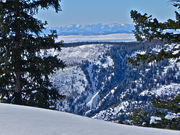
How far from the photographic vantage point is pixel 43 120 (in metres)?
6.70

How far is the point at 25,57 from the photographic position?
18.4 meters

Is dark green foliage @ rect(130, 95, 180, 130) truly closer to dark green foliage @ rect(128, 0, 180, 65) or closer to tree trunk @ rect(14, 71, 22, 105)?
dark green foliage @ rect(128, 0, 180, 65)

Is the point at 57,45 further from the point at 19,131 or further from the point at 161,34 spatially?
the point at 19,131

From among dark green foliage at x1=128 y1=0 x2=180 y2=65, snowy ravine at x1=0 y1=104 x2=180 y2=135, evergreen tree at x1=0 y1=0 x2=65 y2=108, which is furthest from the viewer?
evergreen tree at x1=0 y1=0 x2=65 y2=108

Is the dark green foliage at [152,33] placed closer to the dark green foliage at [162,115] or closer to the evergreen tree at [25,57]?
the dark green foliage at [162,115]

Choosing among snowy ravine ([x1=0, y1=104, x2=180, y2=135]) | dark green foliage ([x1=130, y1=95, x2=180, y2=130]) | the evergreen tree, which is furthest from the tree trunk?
snowy ravine ([x1=0, y1=104, x2=180, y2=135])

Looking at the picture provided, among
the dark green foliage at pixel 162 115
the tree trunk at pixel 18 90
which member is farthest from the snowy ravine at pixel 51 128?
the tree trunk at pixel 18 90

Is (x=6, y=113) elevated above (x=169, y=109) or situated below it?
above

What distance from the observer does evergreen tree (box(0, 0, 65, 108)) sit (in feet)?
58.1

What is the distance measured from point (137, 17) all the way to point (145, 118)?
445 centimetres

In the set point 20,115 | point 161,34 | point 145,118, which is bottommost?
point 145,118

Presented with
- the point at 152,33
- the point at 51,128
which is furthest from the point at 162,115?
the point at 51,128

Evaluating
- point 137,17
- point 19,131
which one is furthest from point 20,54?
point 19,131

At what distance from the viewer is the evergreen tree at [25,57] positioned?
17703mm
